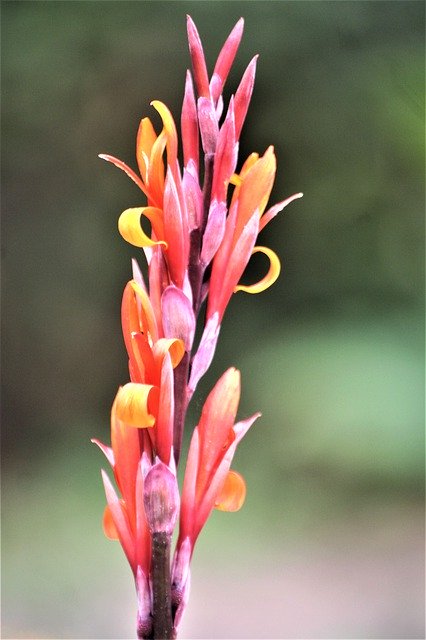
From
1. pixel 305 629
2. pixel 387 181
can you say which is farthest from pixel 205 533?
pixel 387 181

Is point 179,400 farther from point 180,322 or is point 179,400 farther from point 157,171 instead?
point 157,171

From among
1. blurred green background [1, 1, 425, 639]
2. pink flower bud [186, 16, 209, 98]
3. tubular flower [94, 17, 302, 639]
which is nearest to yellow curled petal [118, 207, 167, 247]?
tubular flower [94, 17, 302, 639]

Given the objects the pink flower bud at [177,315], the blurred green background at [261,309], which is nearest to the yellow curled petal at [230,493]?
the pink flower bud at [177,315]

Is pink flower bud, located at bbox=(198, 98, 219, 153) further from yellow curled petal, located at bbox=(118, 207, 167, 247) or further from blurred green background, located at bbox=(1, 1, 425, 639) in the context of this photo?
blurred green background, located at bbox=(1, 1, 425, 639)

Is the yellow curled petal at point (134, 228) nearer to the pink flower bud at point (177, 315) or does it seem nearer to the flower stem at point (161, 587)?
the pink flower bud at point (177, 315)

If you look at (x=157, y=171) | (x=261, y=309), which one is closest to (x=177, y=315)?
(x=157, y=171)

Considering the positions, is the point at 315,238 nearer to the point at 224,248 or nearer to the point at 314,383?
the point at 314,383
